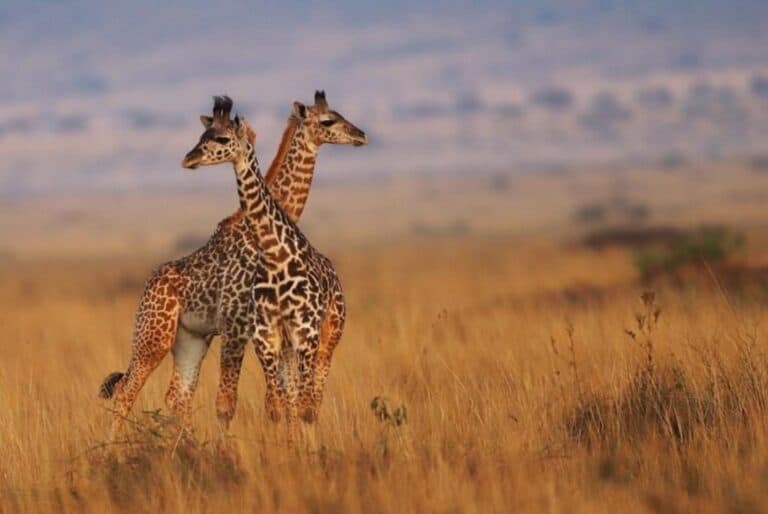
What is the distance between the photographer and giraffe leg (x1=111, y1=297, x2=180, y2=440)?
9.83m

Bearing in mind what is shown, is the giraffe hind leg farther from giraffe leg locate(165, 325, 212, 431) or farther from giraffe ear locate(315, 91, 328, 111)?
giraffe ear locate(315, 91, 328, 111)

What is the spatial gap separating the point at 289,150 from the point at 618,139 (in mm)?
121614

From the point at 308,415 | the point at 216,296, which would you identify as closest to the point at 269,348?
the point at 308,415

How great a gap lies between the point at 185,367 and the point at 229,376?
0.59 m

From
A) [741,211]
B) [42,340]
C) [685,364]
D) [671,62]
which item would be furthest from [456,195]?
[685,364]

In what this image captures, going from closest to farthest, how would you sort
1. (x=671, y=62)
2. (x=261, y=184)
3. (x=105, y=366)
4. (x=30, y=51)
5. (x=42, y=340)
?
(x=261, y=184)
(x=105, y=366)
(x=42, y=340)
(x=671, y=62)
(x=30, y=51)

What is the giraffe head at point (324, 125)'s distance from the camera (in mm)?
9969

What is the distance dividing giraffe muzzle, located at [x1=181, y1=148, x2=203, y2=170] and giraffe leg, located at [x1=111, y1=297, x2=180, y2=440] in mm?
1580

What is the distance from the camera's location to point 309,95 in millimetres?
134500

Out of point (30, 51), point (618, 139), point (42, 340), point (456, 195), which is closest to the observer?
point (42, 340)

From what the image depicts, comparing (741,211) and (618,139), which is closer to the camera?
(741,211)

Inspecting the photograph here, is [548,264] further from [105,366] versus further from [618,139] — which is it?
[618,139]

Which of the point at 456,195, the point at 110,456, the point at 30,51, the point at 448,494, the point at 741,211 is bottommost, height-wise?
the point at 448,494

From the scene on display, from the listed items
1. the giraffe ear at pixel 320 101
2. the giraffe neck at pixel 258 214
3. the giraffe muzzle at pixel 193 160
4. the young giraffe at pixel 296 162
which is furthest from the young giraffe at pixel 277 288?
the giraffe ear at pixel 320 101
